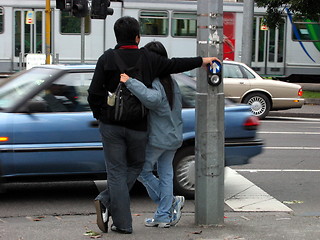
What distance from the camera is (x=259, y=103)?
60.8 ft

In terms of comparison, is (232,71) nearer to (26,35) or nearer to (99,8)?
(99,8)

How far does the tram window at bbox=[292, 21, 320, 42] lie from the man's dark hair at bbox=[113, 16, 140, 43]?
888 inches

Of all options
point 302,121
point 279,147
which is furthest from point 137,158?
point 302,121

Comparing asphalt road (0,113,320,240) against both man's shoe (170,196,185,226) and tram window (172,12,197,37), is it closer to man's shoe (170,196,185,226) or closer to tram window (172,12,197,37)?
man's shoe (170,196,185,226)

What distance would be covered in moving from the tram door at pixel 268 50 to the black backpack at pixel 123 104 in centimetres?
2160

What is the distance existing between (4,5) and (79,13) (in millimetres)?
8661

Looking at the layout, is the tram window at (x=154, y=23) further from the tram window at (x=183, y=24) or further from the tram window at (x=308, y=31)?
the tram window at (x=308, y=31)

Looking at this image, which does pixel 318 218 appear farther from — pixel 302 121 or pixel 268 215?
pixel 302 121

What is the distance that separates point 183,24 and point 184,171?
18.9 m

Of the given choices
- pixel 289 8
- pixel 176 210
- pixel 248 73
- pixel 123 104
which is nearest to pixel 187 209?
pixel 176 210

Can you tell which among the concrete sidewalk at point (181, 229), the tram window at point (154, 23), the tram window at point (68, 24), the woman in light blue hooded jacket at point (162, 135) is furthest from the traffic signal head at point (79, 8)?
the woman in light blue hooded jacket at point (162, 135)

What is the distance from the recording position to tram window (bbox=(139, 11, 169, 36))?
84.9 feet

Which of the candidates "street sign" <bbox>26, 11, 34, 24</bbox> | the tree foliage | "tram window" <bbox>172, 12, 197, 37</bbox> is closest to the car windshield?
"street sign" <bbox>26, 11, 34, 24</bbox>

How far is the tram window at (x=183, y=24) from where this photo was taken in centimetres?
2616
